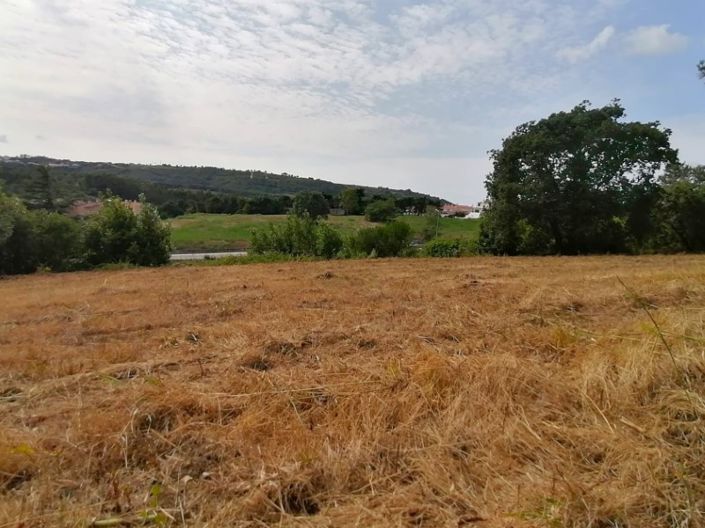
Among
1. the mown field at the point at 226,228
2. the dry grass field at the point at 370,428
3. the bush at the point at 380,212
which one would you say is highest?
the bush at the point at 380,212

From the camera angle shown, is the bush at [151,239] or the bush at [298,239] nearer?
the bush at [151,239]

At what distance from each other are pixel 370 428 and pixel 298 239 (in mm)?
27062

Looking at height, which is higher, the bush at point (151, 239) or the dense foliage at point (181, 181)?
the dense foliage at point (181, 181)

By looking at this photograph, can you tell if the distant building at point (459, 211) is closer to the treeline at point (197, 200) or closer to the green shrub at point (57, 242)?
the treeline at point (197, 200)

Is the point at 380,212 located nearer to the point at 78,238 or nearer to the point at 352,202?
the point at 352,202

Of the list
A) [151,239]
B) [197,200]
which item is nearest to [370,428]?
[151,239]

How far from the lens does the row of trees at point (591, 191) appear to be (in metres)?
20.9

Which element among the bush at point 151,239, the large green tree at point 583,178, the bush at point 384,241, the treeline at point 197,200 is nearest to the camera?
the large green tree at point 583,178

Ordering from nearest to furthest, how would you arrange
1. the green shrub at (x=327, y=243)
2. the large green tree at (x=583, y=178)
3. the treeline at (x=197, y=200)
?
the large green tree at (x=583, y=178)
the green shrub at (x=327, y=243)
the treeline at (x=197, y=200)

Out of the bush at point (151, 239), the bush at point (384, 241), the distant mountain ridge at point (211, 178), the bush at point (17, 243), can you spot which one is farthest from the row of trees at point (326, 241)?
the distant mountain ridge at point (211, 178)

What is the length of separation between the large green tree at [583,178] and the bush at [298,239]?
1077 cm

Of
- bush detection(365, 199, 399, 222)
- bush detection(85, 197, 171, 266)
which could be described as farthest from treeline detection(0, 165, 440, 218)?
bush detection(85, 197, 171, 266)

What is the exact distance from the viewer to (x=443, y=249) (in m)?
27.4

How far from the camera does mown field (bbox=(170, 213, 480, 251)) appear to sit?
1810 inches
